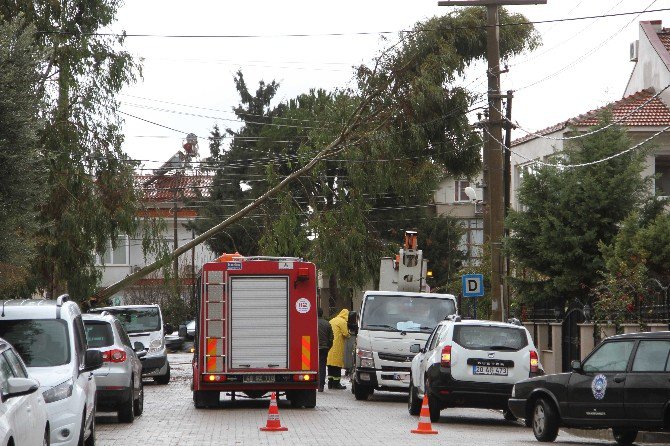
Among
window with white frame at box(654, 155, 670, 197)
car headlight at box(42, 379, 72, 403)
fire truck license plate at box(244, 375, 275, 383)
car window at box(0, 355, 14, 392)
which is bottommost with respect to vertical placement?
fire truck license plate at box(244, 375, 275, 383)

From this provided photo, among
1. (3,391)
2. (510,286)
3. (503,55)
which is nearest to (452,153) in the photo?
(503,55)

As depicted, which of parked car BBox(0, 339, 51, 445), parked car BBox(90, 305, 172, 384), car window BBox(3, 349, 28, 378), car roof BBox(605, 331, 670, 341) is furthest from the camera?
parked car BBox(90, 305, 172, 384)

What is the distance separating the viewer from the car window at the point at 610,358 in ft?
54.0

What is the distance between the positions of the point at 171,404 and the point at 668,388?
40.8 feet

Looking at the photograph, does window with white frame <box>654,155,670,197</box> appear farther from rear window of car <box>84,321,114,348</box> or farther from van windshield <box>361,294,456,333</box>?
rear window of car <box>84,321,114,348</box>

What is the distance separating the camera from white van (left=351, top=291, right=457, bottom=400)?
85.6 feet

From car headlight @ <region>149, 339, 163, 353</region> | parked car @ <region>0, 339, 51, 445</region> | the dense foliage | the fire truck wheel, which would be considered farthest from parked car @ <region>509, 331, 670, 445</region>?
car headlight @ <region>149, 339, 163, 353</region>

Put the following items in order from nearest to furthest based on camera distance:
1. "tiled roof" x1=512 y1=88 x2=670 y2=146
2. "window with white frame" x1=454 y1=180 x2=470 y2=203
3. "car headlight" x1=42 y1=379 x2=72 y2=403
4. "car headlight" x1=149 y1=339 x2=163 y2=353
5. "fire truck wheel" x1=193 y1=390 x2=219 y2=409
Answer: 1. "car headlight" x1=42 y1=379 x2=72 y2=403
2. "fire truck wheel" x1=193 y1=390 x2=219 y2=409
3. "car headlight" x1=149 y1=339 x2=163 y2=353
4. "tiled roof" x1=512 y1=88 x2=670 y2=146
5. "window with white frame" x1=454 y1=180 x2=470 y2=203

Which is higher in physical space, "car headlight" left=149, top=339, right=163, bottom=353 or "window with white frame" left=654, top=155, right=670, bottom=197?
"window with white frame" left=654, top=155, right=670, bottom=197

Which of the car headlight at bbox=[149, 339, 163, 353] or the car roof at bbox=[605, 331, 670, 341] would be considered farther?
the car headlight at bbox=[149, 339, 163, 353]

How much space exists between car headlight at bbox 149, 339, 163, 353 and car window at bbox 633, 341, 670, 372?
19.3 metres

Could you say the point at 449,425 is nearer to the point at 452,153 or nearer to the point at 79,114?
the point at 79,114

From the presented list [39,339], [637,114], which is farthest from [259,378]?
[637,114]

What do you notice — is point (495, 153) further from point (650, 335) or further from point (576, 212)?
point (650, 335)
